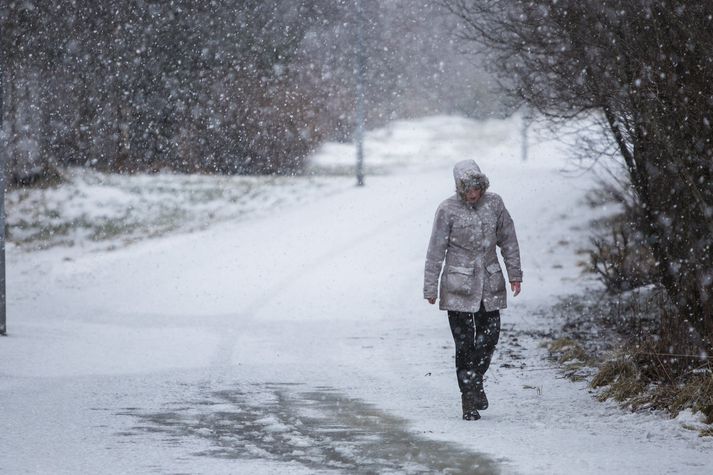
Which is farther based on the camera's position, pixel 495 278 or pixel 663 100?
pixel 663 100

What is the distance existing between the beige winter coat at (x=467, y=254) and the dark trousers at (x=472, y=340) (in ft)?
0.43

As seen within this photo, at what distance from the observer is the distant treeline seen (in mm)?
30297

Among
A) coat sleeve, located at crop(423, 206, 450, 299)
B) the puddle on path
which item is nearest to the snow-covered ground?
the puddle on path

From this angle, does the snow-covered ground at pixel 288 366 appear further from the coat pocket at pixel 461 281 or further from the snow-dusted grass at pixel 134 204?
the snow-dusted grass at pixel 134 204

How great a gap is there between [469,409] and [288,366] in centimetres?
301

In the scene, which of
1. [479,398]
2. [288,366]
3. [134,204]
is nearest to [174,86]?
[134,204]

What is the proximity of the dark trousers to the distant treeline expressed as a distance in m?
22.5

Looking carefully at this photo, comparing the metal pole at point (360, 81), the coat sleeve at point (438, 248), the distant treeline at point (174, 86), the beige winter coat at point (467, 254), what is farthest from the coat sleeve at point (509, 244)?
the distant treeline at point (174, 86)

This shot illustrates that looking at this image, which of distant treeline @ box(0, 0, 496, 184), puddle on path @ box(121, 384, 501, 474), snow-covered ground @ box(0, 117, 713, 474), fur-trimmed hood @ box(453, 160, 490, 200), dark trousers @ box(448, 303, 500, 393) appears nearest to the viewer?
puddle on path @ box(121, 384, 501, 474)

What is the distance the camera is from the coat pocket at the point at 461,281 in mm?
7309

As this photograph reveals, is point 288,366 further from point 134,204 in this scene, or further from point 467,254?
point 134,204

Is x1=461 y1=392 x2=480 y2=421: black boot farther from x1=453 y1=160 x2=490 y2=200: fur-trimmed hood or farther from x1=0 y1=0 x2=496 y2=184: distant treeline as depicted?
x1=0 y1=0 x2=496 y2=184: distant treeline

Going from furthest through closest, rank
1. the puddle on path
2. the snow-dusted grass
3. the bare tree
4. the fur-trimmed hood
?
1. the snow-dusted grass
2. the bare tree
3. the fur-trimmed hood
4. the puddle on path

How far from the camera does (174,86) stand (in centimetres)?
3303
